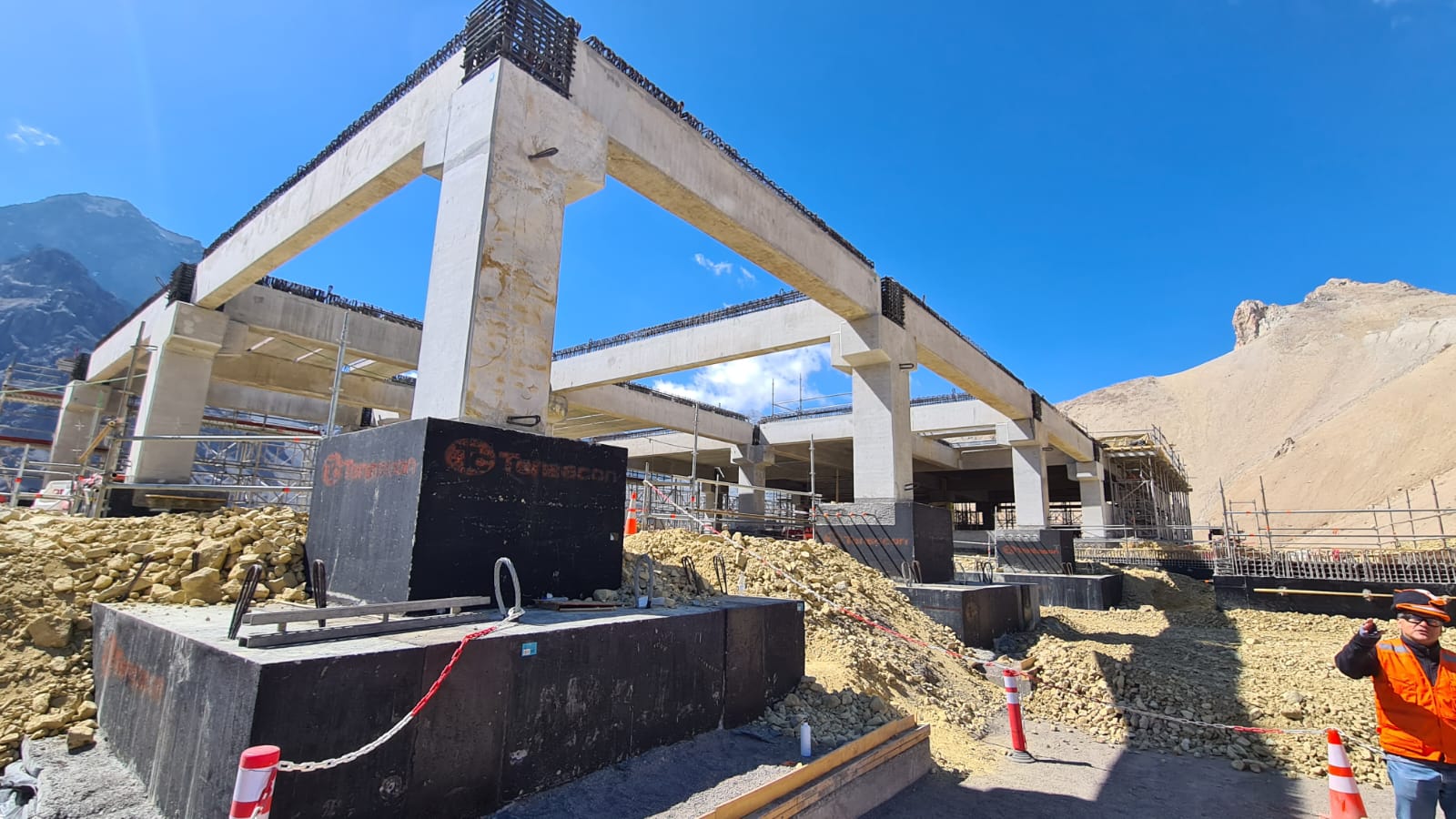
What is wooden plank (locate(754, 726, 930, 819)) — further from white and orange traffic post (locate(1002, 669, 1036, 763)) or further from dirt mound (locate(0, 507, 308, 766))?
dirt mound (locate(0, 507, 308, 766))

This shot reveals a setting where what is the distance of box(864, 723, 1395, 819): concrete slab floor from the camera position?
580 centimetres

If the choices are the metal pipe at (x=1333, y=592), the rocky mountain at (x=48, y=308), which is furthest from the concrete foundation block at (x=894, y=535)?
the rocky mountain at (x=48, y=308)

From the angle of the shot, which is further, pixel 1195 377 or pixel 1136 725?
pixel 1195 377

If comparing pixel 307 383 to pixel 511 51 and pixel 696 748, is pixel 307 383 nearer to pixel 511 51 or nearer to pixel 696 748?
pixel 511 51

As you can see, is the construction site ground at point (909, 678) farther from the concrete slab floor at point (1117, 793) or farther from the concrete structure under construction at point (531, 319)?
the concrete structure under construction at point (531, 319)

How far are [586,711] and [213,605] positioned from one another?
3.12 metres

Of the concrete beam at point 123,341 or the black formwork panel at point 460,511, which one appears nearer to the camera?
the black formwork panel at point 460,511

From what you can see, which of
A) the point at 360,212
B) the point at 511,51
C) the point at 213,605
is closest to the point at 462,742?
the point at 213,605

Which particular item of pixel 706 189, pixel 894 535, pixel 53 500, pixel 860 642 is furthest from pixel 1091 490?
pixel 53 500

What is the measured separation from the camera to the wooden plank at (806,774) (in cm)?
392

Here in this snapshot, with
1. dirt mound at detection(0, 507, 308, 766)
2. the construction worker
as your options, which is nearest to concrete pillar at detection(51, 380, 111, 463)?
dirt mound at detection(0, 507, 308, 766)

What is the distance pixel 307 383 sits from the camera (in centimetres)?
1931

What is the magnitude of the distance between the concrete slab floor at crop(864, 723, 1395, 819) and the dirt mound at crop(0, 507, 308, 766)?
213 inches

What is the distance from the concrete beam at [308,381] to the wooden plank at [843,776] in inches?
633
